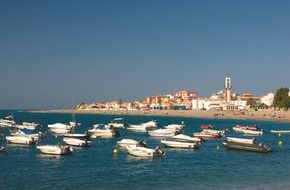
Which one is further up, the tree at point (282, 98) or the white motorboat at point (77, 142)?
the tree at point (282, 98)

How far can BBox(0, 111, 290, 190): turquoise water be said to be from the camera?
34844mm

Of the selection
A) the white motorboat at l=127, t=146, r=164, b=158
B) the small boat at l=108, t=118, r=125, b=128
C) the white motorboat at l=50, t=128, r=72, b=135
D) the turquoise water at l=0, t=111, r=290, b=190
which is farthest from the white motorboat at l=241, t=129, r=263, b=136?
the white motorboat at l=127, t=146, r=164, b=158

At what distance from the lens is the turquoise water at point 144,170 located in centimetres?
3484

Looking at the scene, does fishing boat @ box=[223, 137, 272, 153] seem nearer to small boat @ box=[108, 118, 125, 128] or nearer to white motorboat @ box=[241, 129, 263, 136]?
white motorboat @ box=[241, 129, 263, 136]

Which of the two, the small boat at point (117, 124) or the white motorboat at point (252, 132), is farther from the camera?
the small boat at point (117, 124)

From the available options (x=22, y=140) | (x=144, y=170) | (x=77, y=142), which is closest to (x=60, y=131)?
(x=22, y=140)

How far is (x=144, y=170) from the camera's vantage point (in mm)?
41906

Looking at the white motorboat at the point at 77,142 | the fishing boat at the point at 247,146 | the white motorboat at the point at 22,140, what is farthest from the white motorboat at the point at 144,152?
the white motorboat at the point at 22,140

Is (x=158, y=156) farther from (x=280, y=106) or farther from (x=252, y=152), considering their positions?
(x=280, y=106)

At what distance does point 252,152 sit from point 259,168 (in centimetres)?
1342

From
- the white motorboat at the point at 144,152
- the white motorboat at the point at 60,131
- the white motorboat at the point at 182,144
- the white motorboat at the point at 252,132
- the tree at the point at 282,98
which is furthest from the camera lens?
the tree at the point at 282,98

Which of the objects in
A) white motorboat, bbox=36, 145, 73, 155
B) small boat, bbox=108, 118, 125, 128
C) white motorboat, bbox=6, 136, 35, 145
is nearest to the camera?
white motorboat, bbox=36, 145, 73, 155

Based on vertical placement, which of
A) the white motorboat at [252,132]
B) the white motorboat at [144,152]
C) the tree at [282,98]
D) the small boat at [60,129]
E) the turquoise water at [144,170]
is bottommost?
the turquoise water at [144,170]

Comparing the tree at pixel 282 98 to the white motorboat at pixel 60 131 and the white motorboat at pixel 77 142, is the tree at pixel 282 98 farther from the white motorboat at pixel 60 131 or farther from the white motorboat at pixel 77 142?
the white motorboat at pixel 77 142
